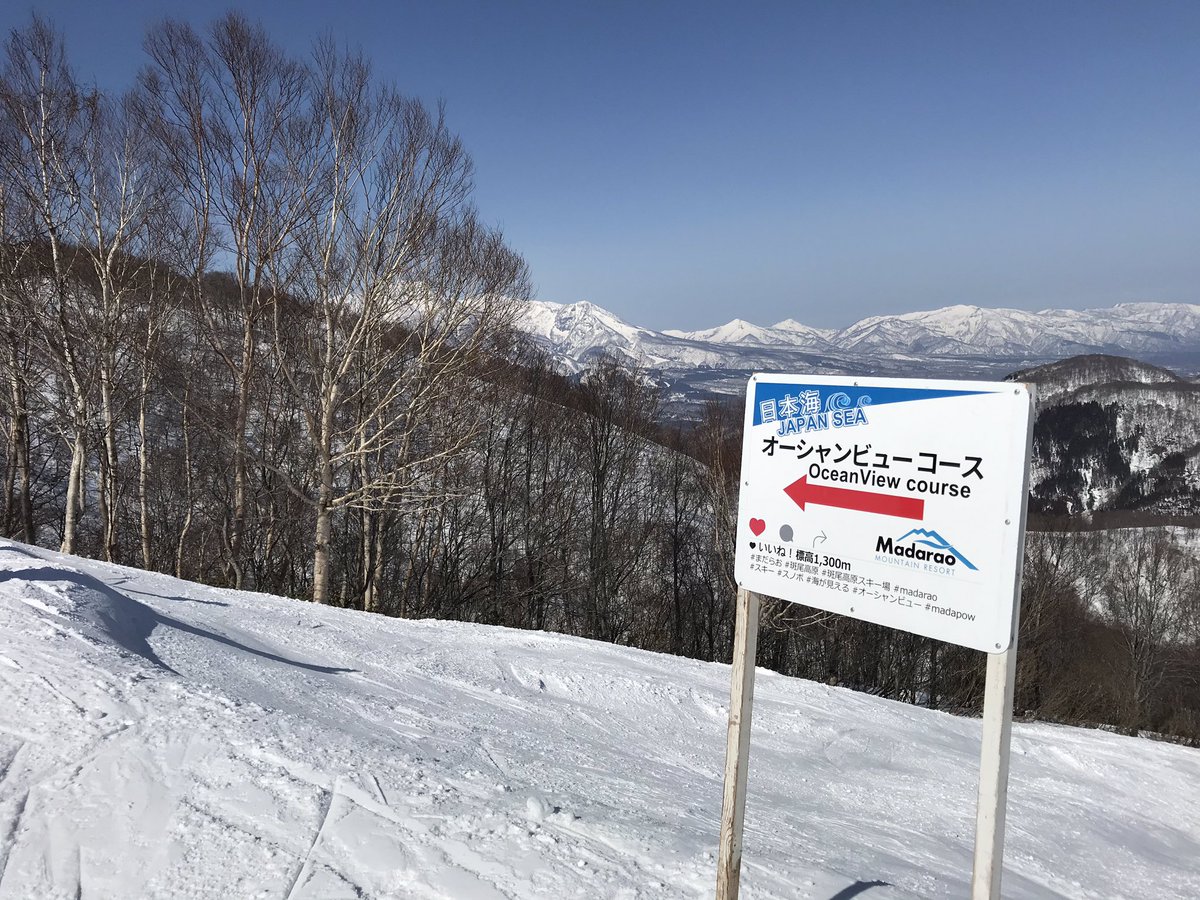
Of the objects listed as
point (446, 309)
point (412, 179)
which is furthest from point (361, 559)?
point (412, 179)

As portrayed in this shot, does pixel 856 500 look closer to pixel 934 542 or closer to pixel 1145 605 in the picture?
pixel 934 542

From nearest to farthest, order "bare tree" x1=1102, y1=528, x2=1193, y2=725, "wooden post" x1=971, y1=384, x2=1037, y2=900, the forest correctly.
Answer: "wooden post" x1=971, y1=384, x2=1037, y2=900, the forest, "bare tree" x1=1102, y1=528, x2=1193, y2=725

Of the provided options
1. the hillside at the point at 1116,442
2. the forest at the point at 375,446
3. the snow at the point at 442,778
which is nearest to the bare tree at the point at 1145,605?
the forest at the point at 375,446

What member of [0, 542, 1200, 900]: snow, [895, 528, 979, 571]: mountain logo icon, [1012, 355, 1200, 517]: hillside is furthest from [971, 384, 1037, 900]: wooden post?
[1012, 355, 1200, 517]: hillside

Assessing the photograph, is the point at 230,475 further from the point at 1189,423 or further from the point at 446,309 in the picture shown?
the point at 1189,423

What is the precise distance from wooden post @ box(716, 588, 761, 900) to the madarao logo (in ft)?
2.24

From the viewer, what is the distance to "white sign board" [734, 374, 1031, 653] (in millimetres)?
2203

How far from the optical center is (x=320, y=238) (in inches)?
472

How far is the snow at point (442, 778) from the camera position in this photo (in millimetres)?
2924

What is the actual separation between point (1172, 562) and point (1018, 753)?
144ft

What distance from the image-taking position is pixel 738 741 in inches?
116

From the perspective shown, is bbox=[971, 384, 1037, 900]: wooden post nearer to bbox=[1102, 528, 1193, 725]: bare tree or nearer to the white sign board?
the white sign board

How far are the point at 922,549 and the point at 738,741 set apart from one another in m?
1.20

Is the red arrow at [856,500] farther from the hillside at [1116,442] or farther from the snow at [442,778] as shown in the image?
the hillside at [1116,442]
